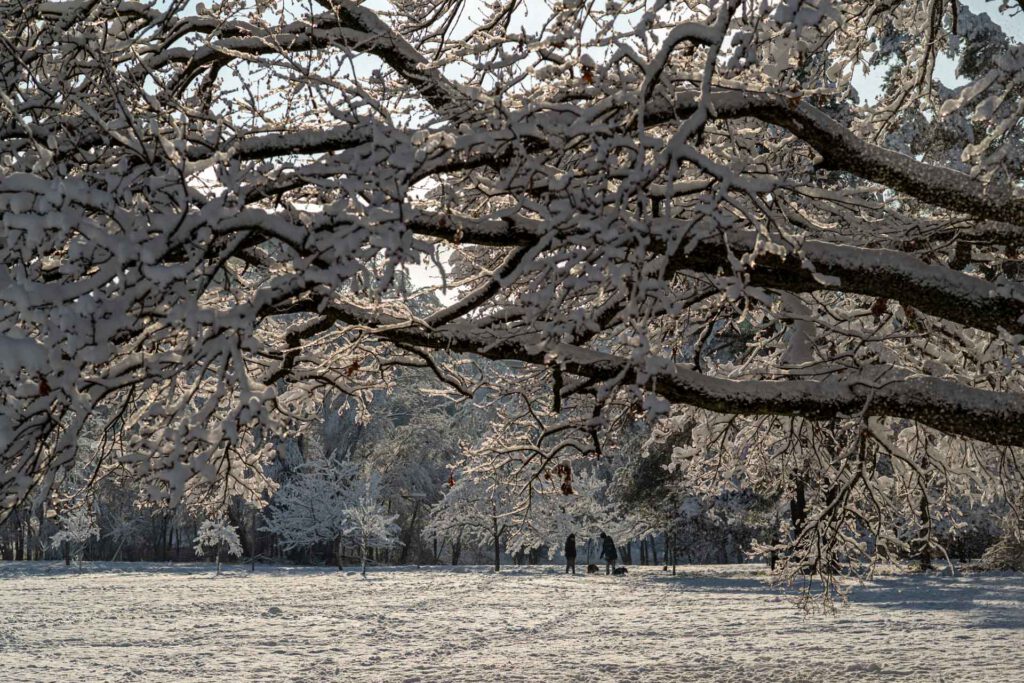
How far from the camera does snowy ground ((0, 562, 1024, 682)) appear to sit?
1066 centimetres

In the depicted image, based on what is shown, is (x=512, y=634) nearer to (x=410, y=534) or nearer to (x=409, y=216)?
(x=409, y=216)

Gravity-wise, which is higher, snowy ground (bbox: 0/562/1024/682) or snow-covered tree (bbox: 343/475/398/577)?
snow-covered tree (bbox: 343/475/398/577)

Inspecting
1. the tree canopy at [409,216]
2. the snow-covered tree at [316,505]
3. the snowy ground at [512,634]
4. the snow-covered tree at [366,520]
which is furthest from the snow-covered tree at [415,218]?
the snow-covered tree at [316,505]

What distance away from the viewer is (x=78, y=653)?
41.1 feet

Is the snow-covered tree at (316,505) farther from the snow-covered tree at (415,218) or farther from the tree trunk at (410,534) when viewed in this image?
the snow-covered tree at (415,218)

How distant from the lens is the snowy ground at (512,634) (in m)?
10.7

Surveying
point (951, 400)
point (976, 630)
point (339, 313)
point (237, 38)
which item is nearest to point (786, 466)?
point (951, 400)

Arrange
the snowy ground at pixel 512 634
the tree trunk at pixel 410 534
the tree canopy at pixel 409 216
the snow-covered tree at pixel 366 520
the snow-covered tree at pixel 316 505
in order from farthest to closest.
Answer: the tree trunk at pixel 410 534
the snow-covered tree at pixel 316 505
the snow-covered tree at pixel 366 520
the snowy ground at pixel 512 634
the tree canopy at pixel 409 216

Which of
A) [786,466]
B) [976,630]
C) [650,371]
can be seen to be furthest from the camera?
[976,630]

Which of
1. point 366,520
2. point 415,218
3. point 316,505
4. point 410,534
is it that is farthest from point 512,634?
point 410,534

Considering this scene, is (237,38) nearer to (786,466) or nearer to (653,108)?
(653,108)

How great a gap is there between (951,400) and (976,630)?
358 inches

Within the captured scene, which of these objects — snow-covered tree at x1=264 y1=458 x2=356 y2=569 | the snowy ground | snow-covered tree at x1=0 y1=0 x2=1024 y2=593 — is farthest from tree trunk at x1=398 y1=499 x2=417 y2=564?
snow-covered tree at x1=0 y1=0 x2=1024 y2=593

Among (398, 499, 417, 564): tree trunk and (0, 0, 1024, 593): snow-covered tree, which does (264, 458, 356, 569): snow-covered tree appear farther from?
(0, 0, 1024, 593): snow-covered tree
